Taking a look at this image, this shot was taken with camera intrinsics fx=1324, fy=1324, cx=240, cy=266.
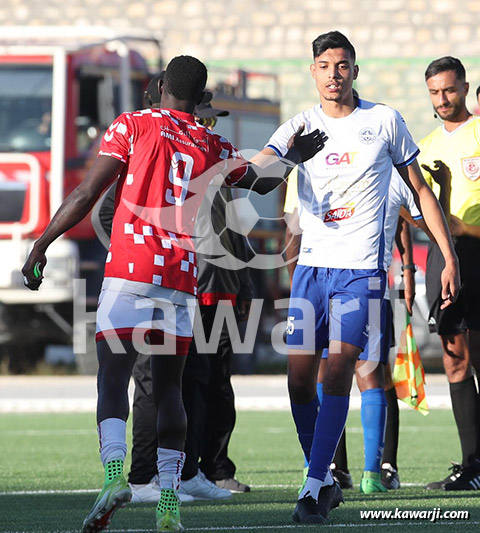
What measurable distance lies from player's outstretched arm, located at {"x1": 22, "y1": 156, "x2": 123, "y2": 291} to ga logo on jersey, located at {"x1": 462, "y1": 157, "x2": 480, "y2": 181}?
2856 mm

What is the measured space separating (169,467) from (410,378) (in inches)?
112

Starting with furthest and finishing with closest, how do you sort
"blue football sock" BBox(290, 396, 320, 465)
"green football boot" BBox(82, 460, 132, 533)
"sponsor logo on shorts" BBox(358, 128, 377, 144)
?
"blue football sock" BBox(290, 396, 320, 465), "sponsor logo on shorts" BBox(358, 128, 377, 144), "green football boot" BBox(82, 460, 132, 533)

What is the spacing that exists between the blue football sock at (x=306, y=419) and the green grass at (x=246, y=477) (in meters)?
0.35

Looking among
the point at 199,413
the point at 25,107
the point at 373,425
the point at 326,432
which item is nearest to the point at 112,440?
the point at 326,432

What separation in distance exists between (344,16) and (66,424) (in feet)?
54.2

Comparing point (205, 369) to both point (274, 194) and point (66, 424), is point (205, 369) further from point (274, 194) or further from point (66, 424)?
point (274, 194)

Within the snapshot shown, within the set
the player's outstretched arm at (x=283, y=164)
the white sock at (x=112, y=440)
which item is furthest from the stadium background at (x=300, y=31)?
the white sock at (x=112, y=440)

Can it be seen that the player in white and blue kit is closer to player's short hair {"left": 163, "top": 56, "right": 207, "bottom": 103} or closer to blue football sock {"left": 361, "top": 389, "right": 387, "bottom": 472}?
player's short hair {"left": 163, "top": 56, "right": 207, "bottom": 103}

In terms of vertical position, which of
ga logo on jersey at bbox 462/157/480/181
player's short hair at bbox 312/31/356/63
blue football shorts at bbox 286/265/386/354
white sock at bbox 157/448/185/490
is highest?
player's short hair at bbox 312/31/356/63

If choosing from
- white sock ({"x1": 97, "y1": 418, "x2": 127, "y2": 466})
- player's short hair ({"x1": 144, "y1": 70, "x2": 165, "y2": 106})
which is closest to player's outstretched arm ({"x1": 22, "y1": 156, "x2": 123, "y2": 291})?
white sock ({"x1": 97, "y1": 418, "x2": 127, "y2": 466})

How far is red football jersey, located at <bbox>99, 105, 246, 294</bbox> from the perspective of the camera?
5.69m

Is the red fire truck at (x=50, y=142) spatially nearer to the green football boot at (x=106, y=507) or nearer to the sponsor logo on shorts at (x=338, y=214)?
the sponsor logo on shorts at (x=338, y=214)

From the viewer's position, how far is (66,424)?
1270cm

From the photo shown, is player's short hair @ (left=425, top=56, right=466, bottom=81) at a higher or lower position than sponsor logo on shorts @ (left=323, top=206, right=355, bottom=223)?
higher
